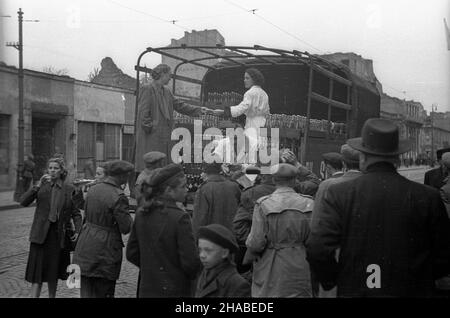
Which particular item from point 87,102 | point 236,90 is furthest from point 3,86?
point 236,90

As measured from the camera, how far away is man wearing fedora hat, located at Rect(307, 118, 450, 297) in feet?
8.70

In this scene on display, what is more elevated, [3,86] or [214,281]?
[3,86]

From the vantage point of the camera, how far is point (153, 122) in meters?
4.91

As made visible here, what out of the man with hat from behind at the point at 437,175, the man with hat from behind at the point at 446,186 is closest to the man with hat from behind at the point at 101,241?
the man with hat from behind at the point at 446,186

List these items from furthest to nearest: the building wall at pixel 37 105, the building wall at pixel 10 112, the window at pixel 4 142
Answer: the building wall at pixel 37 105
the building wall at pixel 10 112
the window at pixel 4 142

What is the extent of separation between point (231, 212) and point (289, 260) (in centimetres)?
122

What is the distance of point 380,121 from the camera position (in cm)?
302

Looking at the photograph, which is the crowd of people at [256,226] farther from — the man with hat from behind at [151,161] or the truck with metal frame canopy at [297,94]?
the truck with metal frame canopy at [297,94]

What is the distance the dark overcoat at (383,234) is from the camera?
8.70 feet

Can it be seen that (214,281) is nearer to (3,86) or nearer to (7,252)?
(3,86)

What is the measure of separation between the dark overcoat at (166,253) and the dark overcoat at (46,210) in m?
1.64

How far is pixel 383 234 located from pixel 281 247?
810mm

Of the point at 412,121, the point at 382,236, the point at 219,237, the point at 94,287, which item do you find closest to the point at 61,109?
the point at 94,287
